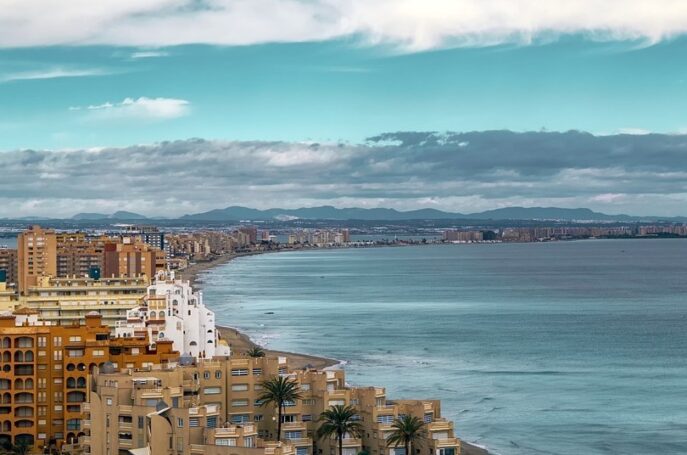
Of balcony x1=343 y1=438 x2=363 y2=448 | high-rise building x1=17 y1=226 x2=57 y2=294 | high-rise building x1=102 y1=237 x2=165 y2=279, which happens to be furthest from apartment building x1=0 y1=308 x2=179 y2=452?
high-rise building x1=17 y1=226 x2=57 y2=294

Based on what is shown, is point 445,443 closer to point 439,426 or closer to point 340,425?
point 439,426

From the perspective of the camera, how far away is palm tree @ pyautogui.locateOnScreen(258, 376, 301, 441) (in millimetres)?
39781

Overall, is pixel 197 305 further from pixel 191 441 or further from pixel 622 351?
pixel 622 351

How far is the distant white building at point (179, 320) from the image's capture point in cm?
5991

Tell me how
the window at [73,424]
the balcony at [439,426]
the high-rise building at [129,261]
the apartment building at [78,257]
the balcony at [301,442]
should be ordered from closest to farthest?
the balcony at [439,426] < the balcony at [301,442] < the window at [73,424] < the high-rise building at [129,261] < the apartment building at [78,257]

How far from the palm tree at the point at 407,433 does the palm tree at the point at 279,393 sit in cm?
356

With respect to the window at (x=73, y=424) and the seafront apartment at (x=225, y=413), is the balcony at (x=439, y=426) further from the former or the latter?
the window at (x=73, y=424)

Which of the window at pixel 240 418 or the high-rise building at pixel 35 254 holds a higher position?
the high-rise building at pixel 35 254

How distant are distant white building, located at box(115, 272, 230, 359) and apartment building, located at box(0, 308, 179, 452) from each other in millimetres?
9523

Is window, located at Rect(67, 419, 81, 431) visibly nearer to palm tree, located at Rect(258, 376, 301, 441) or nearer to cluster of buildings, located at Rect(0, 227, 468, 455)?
cluster of buildings, located at Rect(0, 227, 468, 455)

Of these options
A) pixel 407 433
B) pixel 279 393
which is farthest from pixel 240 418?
pixel 407 433

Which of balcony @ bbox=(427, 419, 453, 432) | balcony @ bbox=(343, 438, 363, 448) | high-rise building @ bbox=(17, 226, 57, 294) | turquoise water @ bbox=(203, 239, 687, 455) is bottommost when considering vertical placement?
turquoise water @ bbox=(203, 239, 687, 455)

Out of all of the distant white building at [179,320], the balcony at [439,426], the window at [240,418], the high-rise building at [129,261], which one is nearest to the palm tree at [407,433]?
the balcony at [439,426]

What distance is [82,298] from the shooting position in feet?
261
